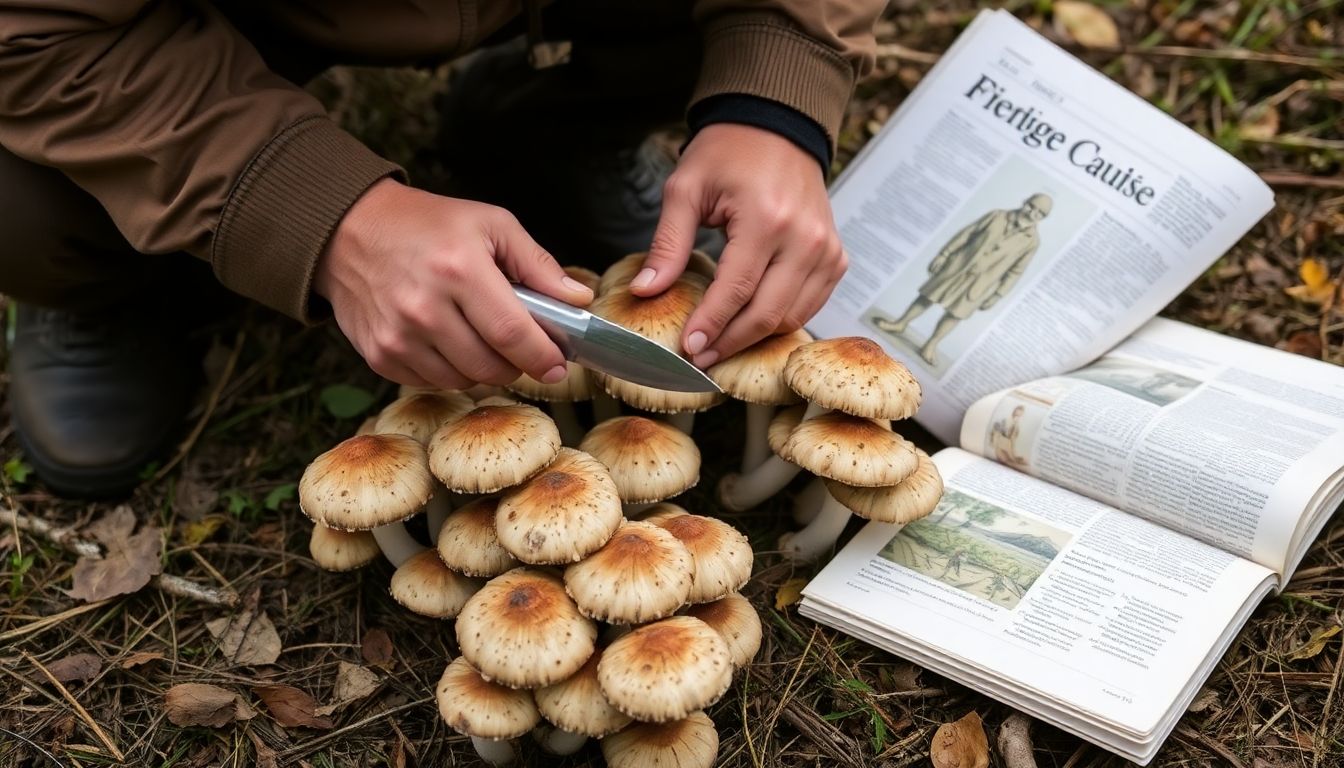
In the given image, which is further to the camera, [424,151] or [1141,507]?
[424,151]

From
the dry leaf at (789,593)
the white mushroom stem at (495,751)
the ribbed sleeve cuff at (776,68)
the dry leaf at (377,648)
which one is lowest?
the dry leaf at (377,648)

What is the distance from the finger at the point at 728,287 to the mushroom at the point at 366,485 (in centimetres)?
60

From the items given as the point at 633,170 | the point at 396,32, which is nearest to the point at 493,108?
the point at 633,170

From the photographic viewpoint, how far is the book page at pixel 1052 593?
6.45 ft

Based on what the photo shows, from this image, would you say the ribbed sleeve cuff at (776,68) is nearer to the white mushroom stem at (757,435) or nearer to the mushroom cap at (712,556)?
the white mushroom stem at (757,435)

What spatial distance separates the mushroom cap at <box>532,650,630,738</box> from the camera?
172 cm

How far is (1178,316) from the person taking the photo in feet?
9.75

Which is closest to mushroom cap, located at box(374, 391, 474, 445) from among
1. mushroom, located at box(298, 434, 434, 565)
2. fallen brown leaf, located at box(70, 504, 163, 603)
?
mushroom, located at box(298, 434, 434, 565)

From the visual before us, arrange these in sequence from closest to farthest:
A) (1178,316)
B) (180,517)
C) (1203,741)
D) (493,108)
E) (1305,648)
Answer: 1. (1203,741)
2. (1305,648)
3. (180,517)
4. (1178,316)
5. (493,108)

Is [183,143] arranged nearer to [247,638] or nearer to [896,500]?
[247,638]

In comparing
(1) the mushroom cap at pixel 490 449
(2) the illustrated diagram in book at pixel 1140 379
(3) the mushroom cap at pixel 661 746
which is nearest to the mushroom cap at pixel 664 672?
(3) the mushroom cap at pixel 661 746

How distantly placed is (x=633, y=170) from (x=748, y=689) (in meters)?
1.76

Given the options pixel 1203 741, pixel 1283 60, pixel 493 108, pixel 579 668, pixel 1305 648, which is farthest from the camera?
pixel 1283 60

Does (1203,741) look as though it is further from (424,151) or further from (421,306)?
(424,151)
